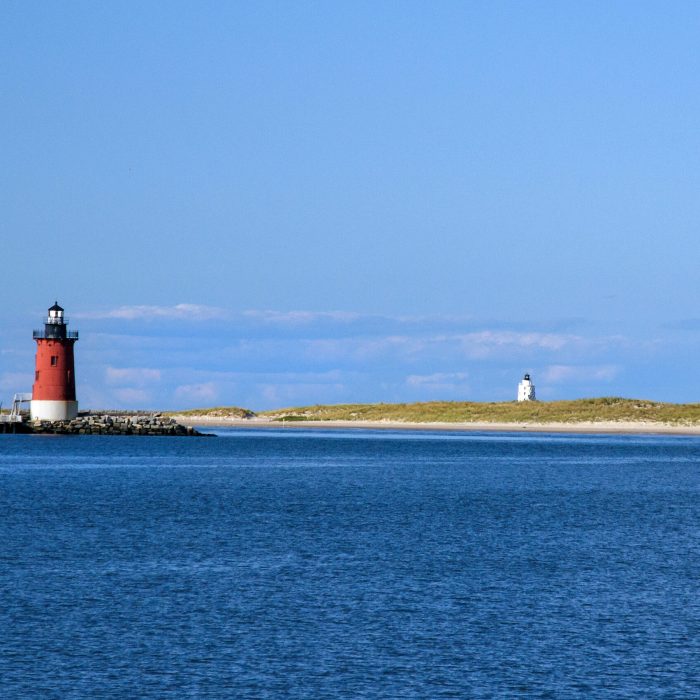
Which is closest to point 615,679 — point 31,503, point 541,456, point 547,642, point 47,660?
point 547,642

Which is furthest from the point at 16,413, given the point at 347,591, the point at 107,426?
the point at 347,591

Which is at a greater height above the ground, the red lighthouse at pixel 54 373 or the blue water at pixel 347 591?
the red lighthouse at pixel 54 373

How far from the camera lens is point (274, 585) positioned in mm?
34719

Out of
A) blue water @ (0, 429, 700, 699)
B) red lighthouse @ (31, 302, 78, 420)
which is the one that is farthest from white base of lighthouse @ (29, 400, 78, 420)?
blue water @ (0, 429, 700, 699)

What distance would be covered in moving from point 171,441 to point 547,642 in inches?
4763

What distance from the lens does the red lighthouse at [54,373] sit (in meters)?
106

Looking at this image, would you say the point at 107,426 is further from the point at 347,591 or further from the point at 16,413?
the point at 347,591

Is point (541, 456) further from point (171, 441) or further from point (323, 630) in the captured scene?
point (323, 630)

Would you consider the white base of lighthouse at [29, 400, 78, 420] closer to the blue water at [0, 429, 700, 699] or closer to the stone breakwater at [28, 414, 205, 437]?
the stone breakwater at [28, 414, 205, 437]

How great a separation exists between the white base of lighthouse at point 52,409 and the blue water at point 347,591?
38.9 m

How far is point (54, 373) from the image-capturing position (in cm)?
10906

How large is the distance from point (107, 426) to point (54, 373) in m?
27.6

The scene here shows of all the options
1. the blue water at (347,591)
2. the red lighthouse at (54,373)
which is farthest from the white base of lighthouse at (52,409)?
the blue water at (347,591)

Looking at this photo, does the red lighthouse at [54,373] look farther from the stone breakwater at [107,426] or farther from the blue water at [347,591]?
the blue water at [347,591]
